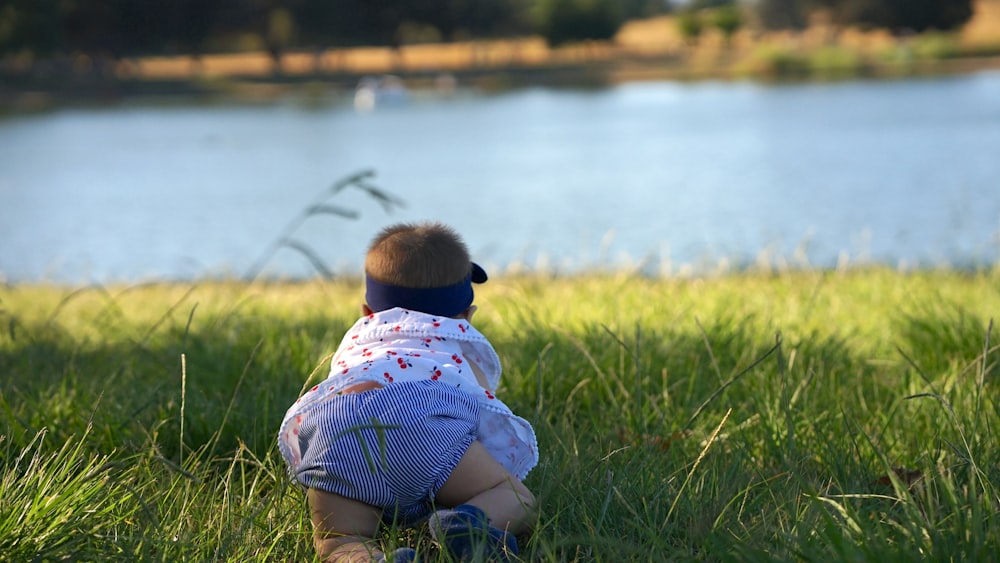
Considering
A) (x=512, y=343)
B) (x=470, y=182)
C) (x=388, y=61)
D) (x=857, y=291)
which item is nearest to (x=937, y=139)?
(x=470, y=182)

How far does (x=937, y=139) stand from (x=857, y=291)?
14.4 m

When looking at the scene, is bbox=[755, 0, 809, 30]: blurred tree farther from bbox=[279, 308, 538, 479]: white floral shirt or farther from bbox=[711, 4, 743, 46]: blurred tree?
bbox=[279, 308, 538, 479]: white floral shirt

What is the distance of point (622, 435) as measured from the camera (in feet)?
8.10

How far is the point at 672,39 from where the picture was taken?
2844 inches

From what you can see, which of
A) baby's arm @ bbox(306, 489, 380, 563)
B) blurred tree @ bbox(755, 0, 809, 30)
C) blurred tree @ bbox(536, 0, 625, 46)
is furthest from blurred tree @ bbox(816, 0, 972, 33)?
baby's arm @ bbox(306, 489, 380, 563)

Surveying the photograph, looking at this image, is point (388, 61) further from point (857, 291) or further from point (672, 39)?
point (857, 291)

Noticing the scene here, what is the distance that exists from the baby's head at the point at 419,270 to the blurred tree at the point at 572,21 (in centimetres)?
Result: 6024

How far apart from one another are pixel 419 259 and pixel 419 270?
2cm

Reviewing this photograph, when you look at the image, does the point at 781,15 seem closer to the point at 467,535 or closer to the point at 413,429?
the point at 413,429

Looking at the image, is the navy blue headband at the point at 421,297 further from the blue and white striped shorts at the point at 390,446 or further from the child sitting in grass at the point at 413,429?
the blue and white striped shorts at the point at 390,446

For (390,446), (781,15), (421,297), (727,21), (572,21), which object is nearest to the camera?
(390,446)

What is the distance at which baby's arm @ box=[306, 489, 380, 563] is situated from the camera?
1.85 metres


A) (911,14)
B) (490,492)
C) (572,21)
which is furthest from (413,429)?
(572,21)

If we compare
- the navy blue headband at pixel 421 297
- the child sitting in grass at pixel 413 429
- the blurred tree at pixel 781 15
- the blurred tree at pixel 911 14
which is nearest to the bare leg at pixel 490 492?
the child sitting in grass at pixel 413 429
